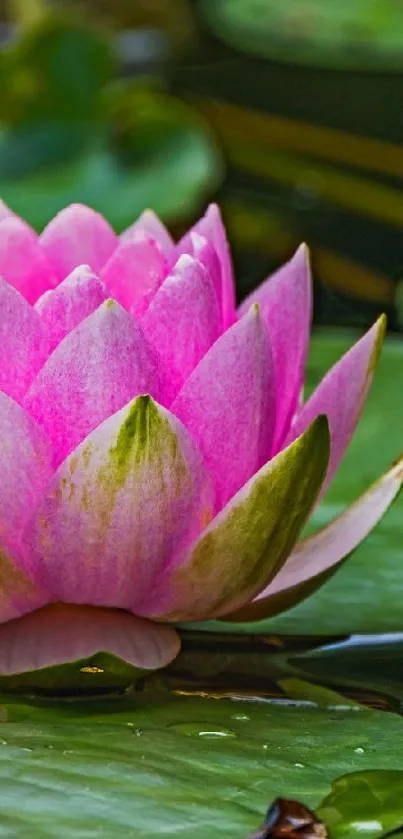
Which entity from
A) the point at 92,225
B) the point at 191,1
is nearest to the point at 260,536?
the point at 92,225

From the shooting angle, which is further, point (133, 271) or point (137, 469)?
point (133, 271)

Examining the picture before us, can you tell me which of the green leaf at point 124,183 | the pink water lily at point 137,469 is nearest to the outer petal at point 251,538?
the pink water lily at point 137,469

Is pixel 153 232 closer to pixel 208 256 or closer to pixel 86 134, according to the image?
pixel 208 256

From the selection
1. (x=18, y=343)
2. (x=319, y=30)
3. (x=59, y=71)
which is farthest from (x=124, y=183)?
(x=18, y=343)

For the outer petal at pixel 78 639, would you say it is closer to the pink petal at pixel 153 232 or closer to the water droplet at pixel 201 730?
the water droplet at pixel 201 730

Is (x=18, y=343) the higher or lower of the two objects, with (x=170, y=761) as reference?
higher

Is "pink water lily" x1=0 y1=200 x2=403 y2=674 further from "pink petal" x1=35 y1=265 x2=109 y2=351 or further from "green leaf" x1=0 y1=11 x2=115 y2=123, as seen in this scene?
"green leaf" x1=0 y1=11 x2=115 y2=123

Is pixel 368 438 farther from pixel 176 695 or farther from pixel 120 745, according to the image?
pixel 120 745
